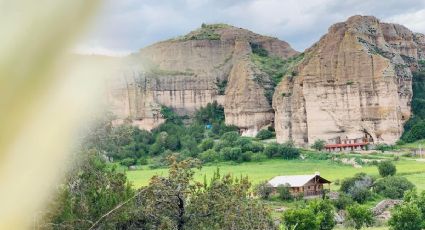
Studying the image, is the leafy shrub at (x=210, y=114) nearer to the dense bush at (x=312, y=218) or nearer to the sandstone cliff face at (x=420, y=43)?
the sandstone cliff face at (x=420, y=43)

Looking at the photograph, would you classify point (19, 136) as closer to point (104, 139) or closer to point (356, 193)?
point (104, 139)

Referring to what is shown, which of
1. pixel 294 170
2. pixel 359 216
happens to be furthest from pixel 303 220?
pixel 294 170

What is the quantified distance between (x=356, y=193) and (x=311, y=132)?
1867 centimetres

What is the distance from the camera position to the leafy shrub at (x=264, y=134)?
4184 centimetres

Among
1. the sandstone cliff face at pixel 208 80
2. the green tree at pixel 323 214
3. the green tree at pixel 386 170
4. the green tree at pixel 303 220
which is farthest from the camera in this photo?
the sandstone cliff face at pixel 208 80

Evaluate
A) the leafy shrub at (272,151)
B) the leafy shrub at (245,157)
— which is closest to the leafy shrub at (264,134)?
the leafy shrub at (272,151)

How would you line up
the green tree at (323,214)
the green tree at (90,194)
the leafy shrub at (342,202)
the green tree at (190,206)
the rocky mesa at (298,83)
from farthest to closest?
the rocky mesa at (298,83), the leafy shrub at (342,202), the green tree at (323,214), the green tree at (190,206), the green tree at (90,194)

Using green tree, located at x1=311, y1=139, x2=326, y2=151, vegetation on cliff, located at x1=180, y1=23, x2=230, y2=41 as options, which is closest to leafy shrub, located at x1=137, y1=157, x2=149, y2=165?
green tree, located at x1=311, y1=139, x2=326, y2=151

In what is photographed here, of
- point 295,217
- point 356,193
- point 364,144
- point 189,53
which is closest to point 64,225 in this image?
point 295,217

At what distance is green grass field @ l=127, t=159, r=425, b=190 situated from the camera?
2362 centimetres

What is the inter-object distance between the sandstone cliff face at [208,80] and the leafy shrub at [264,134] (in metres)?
1.03

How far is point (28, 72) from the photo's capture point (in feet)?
1.24

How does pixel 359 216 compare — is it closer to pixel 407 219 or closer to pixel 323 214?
pixel 323 214

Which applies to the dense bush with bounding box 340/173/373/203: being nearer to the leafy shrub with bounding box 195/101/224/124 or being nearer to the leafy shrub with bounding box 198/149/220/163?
the leafy shrub with bounding box 198/149/220/163
